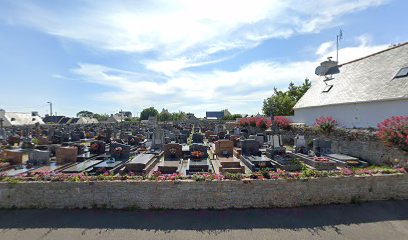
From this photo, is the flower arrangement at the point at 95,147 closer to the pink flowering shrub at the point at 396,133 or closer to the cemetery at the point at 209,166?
the cemetery at the point at 209,166

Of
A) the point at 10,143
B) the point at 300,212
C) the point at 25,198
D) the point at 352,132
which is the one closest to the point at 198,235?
the point at 300,212

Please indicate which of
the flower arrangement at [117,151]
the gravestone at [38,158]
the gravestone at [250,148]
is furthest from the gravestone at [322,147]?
the gravestone at [38,158]

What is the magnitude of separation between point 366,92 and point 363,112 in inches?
64.9

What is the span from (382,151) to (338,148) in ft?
10.6

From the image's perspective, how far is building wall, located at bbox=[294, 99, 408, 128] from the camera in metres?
15.2

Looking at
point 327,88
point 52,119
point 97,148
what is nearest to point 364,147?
point 327,88

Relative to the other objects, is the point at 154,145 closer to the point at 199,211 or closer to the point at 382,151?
the point at 199,211

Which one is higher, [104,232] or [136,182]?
[136,182]

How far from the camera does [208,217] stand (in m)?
7.26

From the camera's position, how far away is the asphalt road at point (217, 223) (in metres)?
6.33

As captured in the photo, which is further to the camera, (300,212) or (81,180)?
(81,180)

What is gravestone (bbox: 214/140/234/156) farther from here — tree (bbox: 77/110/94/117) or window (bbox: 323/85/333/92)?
tree (bbox: 77/110/94/117)

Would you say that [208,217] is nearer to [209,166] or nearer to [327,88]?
[209,166]

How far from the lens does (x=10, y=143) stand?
70.0ft
